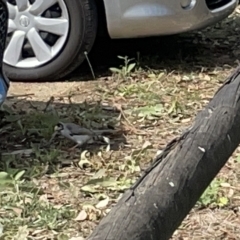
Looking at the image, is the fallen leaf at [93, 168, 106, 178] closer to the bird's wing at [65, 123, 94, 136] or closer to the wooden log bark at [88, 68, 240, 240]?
the bird's wing at [65, 123, 94, 136]

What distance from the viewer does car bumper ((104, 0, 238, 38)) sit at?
5051mm

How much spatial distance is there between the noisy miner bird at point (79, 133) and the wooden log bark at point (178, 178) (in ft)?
5.53

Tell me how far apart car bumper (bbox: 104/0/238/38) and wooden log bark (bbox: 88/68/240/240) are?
8.14 feet

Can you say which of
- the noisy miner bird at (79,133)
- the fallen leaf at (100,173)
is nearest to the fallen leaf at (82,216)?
the fallen leaf at (100,173)

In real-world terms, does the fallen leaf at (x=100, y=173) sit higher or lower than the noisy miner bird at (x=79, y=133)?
higher

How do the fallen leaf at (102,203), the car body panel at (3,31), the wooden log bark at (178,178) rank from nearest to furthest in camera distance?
the wooden log bark at (178,178), the fallen leaf at (102,203), the car body panel at (3,31)

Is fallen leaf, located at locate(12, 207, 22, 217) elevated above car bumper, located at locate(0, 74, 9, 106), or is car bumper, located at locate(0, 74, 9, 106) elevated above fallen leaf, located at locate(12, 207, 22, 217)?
car bumper, located at locate(0, 74, 9, 106)

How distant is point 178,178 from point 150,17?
3053 millimetres

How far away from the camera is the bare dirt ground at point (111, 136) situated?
3.42 metres

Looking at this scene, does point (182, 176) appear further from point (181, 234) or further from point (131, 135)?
point (131, 135)

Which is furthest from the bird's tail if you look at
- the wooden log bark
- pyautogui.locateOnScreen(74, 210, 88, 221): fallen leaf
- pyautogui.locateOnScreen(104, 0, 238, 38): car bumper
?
the wooden log bark

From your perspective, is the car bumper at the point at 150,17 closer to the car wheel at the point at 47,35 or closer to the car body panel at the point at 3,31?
the car wheel at the point at 47,35

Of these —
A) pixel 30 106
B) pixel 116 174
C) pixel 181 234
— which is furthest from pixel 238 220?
pixel 30 106

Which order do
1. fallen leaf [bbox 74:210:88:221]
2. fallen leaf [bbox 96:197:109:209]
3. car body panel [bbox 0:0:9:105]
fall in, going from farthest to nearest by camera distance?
car body panel [bbox 0:0:9:105]
fallen leaf [bbox 96:197:109:209]
fallen leaf [bbox 74:210:88:221]
